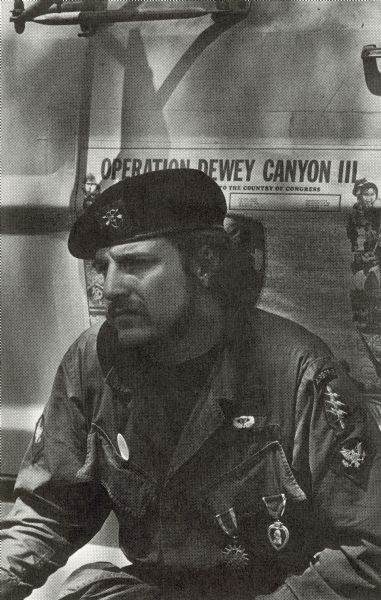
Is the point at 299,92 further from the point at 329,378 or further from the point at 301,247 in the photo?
the point at 329,378

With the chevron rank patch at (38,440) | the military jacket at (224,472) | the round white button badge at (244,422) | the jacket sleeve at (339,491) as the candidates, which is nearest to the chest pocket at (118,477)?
the military jacket at (224,472)

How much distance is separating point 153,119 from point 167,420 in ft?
2.33

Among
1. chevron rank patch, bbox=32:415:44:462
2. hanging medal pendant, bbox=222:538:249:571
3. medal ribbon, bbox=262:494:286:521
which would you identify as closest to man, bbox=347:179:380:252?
medal ribbon, bbox=262:494:286:521

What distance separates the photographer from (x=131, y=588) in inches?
81.8

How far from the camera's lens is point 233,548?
6.51ft

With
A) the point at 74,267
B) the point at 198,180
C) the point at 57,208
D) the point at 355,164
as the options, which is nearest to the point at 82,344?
the point at 74,267

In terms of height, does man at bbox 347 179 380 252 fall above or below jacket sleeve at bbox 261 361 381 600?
above

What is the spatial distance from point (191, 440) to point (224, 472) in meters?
0.10

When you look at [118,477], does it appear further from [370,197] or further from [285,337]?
[370,197]

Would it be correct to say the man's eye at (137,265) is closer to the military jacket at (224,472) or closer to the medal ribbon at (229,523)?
the military jacket at (224,472)

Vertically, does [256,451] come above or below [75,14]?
below

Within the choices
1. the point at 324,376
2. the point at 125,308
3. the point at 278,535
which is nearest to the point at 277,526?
the point at 278,535

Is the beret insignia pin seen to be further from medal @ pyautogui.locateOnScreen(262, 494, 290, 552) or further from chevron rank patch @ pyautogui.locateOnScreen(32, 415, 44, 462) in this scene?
medal @ pyautogui.locateOnScreen(262, 494, 290, 552)

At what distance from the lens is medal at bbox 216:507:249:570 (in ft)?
6.50
